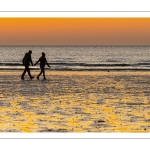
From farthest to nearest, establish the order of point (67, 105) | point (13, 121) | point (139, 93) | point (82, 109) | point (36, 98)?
1. point (139, 93)
2. point (36, 98)
3. point (67, 105)
4. point (82, 109)
5. point (13, 121)

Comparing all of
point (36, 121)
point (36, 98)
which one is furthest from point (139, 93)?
point (36, 121)

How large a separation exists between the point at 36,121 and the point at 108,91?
27.5 ft

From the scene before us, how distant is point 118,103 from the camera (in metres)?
15.6

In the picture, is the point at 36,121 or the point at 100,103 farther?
the point at 100,103

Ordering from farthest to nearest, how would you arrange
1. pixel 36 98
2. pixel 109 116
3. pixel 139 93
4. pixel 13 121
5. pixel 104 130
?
pixel 139 93 < pixel 36 98 < pixel 109 116 < pixel 13 121 < pixel 104 130

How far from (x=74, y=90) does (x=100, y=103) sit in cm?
456

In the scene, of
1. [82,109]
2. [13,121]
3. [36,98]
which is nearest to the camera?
[13,121]

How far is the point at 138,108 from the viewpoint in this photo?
47.2 feet

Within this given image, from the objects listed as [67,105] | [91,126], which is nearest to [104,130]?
[91,126]

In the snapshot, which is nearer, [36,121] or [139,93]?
[36,121]

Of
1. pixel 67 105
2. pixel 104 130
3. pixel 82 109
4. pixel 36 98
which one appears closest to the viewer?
pixel 104 130

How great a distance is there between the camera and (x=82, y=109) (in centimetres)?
1404

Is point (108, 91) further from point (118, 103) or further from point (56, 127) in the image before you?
point (56, 127)

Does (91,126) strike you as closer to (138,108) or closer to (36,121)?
(36,121)
